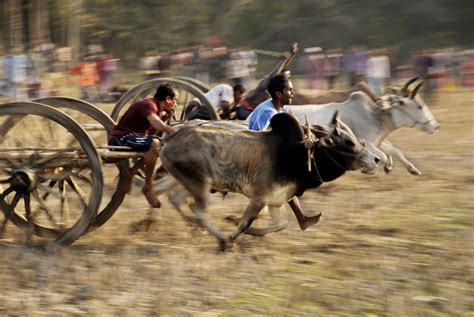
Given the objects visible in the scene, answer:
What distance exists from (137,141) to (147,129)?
0.23 m

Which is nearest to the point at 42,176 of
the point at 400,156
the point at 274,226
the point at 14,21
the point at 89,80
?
the point at 274,226

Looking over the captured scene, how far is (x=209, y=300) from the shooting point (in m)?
6.11

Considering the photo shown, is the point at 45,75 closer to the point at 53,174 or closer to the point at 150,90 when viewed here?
the point at 150,90

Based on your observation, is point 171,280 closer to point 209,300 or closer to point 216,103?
point 209,300

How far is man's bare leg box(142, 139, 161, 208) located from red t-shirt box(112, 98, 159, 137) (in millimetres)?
238

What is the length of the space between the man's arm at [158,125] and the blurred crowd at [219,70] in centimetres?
1383

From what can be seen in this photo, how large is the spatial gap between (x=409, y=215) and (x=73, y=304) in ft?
13.3

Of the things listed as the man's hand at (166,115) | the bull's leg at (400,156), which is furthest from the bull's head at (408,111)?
the man's hand at (166,115)

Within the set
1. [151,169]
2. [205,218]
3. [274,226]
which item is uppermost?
[151,169]

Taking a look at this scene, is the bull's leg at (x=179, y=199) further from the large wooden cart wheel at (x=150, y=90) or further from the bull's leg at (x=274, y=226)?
the large wooden cart wheel at (x=150, y=90)

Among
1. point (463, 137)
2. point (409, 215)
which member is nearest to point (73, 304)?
point (409, 215)

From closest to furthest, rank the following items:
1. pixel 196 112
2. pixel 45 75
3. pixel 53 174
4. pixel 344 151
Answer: pixel 344 151 < pixel 53 174 < pixel 196 112 < pixel 45 75

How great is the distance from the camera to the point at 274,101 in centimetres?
813

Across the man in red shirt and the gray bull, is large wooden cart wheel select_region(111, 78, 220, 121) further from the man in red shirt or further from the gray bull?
the gray bull
